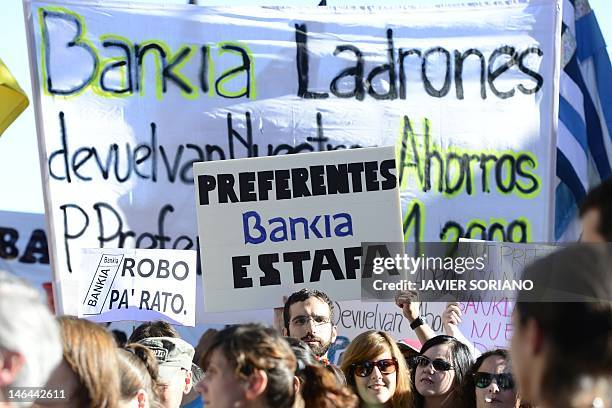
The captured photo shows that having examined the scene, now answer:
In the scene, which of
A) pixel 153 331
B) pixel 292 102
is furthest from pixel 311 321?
pixel 292 102

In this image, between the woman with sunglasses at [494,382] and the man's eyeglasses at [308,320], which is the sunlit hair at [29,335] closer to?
the woman with sunglasses at [494,382]

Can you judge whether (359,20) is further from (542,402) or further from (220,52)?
(542,402)

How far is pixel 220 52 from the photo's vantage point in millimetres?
9172

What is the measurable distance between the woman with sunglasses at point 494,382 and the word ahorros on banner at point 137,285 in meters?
2.18

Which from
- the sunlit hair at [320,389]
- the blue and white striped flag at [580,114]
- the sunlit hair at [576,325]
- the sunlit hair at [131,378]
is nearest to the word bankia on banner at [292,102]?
the blue and white striped flag at [580,114]

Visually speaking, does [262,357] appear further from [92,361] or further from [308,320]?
[308,320]

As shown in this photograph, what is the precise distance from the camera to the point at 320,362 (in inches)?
147

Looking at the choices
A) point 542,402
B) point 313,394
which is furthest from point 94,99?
point 542,402

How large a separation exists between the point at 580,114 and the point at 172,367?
20.6 feet

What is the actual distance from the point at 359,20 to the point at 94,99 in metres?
2.03

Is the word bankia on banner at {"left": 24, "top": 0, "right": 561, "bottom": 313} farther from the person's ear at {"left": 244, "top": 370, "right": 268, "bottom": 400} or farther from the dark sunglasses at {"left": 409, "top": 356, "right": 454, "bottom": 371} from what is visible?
the person's ear at {"left": 244, "top": 370, "right": 268, "bottom": 400}

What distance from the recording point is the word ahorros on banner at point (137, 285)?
656 centimetres

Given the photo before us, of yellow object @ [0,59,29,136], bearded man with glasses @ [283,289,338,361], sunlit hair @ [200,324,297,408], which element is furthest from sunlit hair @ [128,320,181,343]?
sunlit hair @ [200,324,297,408]

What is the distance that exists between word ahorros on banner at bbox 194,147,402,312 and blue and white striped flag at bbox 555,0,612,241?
3713mm
